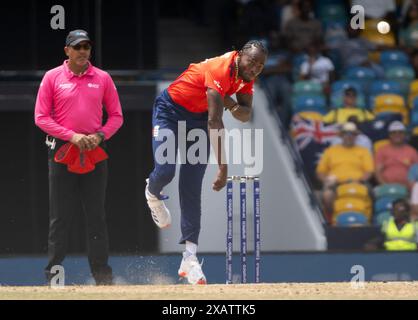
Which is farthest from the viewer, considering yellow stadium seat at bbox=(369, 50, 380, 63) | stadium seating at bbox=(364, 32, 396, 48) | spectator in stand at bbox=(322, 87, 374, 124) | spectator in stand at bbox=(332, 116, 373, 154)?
stadium seating at bbox=(364, 32, 396, 48)

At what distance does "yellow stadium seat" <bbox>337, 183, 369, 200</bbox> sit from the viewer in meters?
14.9

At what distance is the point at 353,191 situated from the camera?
1490 cm

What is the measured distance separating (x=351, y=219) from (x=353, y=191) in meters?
0.35

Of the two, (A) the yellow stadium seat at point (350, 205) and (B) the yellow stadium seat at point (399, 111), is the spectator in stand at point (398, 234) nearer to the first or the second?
(A) the yellow stadium seat at point (350, 205)

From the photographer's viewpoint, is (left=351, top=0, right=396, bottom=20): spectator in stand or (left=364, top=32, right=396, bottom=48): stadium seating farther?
(left=351, top=0, right=396, bottom=20): spectator in stand

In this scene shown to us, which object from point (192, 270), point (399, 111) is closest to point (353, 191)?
point (399, 111)

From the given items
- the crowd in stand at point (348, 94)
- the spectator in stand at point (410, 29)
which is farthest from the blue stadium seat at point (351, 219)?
the spectator in stand at point (410, 29)

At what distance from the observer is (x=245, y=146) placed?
1480 centimetres

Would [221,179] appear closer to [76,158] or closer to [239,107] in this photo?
[239,107]

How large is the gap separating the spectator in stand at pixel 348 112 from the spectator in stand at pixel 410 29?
172cm

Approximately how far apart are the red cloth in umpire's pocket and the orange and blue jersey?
30.8 inches

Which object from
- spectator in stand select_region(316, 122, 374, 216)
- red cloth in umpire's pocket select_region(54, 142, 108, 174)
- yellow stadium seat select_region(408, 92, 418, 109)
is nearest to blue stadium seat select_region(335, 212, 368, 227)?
spectator in stand select_region(316, 122, 374, 216)

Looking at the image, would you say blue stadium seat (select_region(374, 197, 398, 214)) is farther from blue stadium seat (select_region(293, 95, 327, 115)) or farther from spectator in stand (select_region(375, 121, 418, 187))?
blue stadium seat (select_region(293, 95, 327, 115))

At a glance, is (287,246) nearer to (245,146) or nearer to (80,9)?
(245,146)
